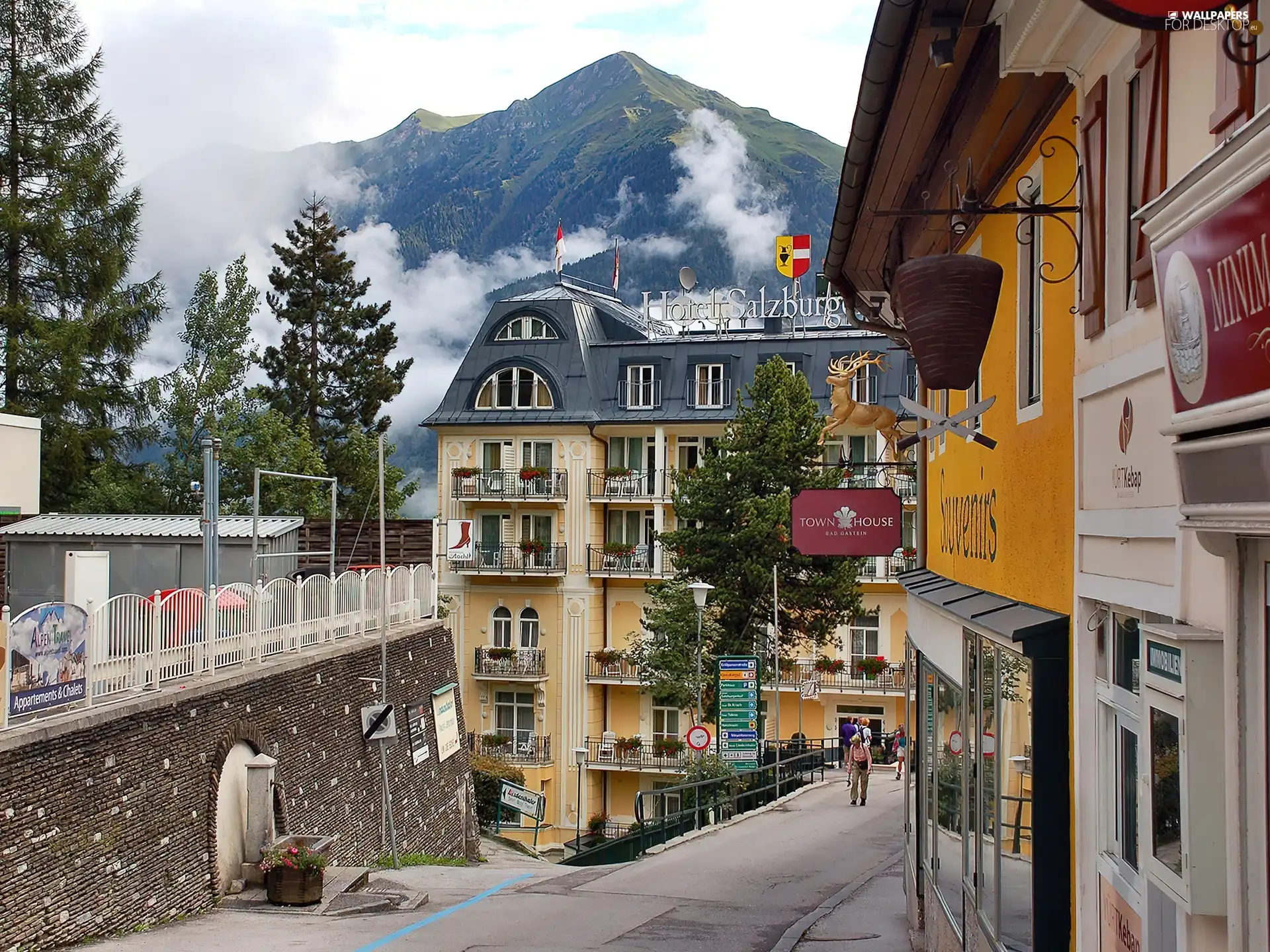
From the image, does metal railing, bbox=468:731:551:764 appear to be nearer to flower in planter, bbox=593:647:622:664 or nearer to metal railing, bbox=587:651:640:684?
metal railing, bbox=587:651:640:684

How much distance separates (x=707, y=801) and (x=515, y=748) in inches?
761

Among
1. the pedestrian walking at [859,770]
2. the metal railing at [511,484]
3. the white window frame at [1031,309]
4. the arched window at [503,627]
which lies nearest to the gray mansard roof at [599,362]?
the metal railing at [511,484]

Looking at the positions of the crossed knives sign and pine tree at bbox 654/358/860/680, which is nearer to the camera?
the crossed knives sign

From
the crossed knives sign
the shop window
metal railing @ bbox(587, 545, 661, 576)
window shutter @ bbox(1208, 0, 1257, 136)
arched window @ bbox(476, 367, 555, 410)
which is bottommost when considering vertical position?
metal railing @ bbox(587, 545, 661, 576)

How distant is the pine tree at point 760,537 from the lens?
124 ft

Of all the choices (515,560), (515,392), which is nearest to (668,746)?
(515,560)

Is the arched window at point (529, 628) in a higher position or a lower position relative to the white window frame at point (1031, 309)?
lower

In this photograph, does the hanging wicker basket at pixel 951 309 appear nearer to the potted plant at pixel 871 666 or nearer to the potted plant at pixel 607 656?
the potted plant at pixel 871 666

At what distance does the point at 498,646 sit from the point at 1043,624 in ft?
140

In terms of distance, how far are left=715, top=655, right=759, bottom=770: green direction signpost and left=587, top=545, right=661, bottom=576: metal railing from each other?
1966 centimetres

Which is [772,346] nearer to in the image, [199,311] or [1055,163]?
[199,311]

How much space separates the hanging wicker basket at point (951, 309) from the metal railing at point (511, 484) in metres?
40.8

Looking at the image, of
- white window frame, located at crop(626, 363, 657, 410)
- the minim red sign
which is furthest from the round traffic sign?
white window frame, located at crop(626, 363, 657, 410)

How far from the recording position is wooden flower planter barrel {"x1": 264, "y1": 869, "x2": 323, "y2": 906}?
16703 millimetres
